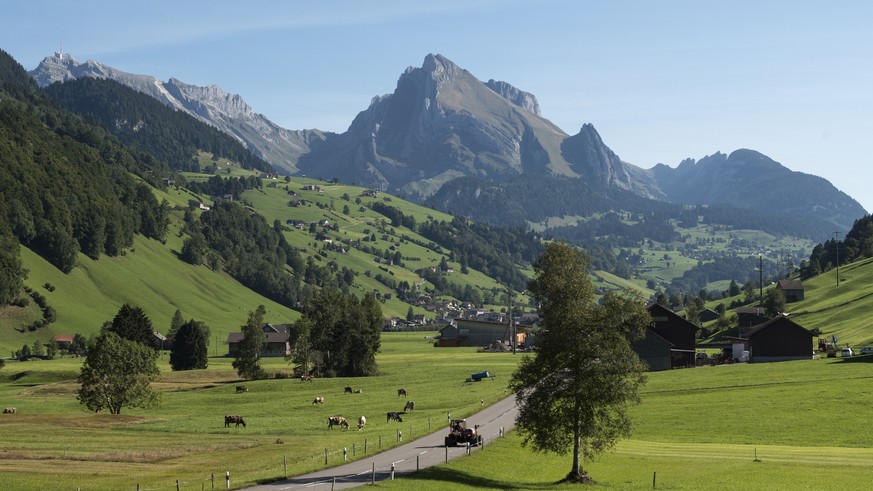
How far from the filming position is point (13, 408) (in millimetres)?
111250

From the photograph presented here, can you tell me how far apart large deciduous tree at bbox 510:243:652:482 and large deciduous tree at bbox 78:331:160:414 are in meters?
64.1

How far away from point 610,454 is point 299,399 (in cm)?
5700

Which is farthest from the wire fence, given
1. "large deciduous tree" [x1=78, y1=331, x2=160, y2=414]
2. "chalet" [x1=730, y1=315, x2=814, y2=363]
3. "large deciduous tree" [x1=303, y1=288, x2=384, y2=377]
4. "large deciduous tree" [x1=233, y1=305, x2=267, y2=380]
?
"large deciduous tree" [x1=303, y1=288, x2=384, y2=377]

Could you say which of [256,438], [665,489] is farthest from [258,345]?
[665,489]

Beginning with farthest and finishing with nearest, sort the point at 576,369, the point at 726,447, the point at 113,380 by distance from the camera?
the point at 113,380
the point at 726,447
the point at 576,369

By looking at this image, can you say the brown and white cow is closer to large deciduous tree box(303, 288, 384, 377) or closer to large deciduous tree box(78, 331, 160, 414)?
large deciduous tree box(78, 331, 160, 414)

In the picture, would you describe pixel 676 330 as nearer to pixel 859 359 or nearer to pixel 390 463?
pixel 859 359

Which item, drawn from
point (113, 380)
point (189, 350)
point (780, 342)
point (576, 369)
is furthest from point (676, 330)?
point (576, 369)

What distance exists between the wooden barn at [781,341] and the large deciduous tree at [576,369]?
276 ft

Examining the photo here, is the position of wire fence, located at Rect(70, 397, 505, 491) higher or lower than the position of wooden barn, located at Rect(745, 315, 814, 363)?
lower

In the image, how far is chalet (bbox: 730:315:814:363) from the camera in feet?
461

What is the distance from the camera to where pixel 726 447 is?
7044cm

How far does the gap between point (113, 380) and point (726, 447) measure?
72605mm

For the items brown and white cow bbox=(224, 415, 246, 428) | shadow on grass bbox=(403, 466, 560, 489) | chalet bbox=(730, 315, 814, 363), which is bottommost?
shadow on grass bbox=(403, 466, 560, 489)
